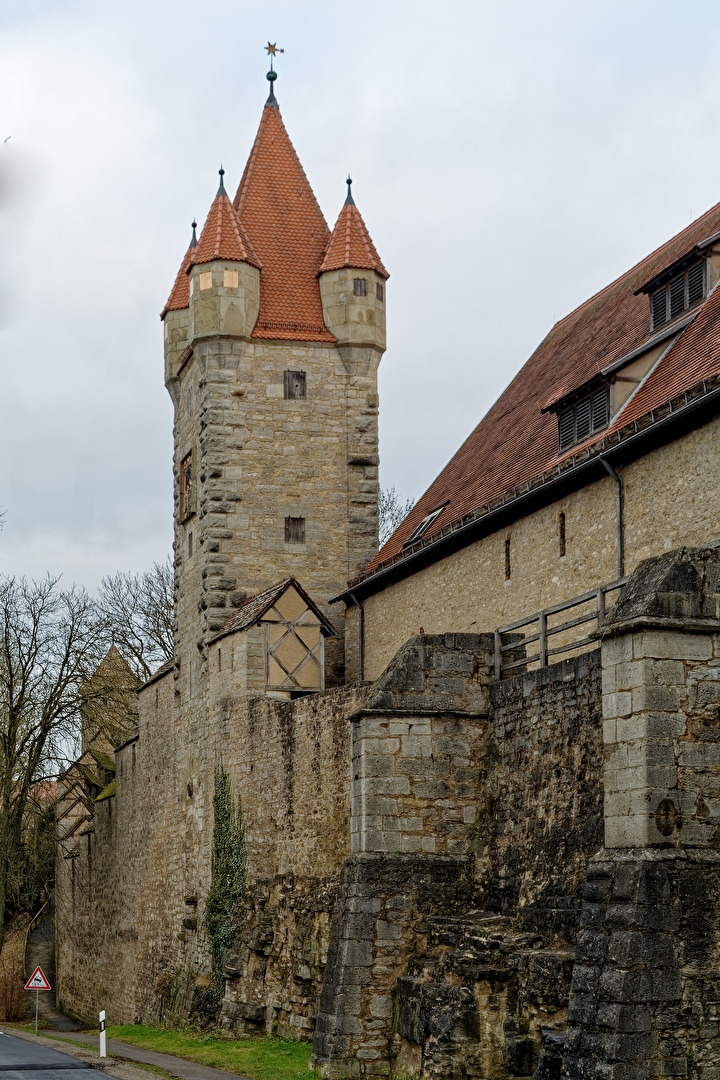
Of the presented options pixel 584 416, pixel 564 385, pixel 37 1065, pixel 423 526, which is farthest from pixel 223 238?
pixel 37 1065

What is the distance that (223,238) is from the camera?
2792cm

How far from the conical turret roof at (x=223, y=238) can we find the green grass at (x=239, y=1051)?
40.8 feet

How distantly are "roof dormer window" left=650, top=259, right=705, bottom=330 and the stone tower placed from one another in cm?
774

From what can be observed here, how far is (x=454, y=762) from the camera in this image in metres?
16.9

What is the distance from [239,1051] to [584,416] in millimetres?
8824

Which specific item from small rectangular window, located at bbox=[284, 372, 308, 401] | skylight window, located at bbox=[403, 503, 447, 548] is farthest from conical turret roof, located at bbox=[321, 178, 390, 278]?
skylight window, located at bbox=[403, 503, 447, 548]

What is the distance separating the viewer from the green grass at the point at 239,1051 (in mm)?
17812

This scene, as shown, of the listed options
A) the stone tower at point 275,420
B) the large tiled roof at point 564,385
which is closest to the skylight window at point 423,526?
the large tiled roof at point 564,385

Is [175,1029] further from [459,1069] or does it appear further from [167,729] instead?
[459,1069]

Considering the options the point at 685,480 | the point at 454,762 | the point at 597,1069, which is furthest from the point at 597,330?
the point at 597,1069

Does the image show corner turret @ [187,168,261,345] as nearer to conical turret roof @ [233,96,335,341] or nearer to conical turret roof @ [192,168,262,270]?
conical turret roof @ [192,168,262,270]

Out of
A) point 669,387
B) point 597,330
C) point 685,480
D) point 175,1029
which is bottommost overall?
point 175,1029

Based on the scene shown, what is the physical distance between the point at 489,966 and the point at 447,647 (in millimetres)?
3756

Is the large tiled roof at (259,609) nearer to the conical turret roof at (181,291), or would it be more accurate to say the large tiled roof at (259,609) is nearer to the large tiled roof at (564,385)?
the large tiled roof at (564,385)
